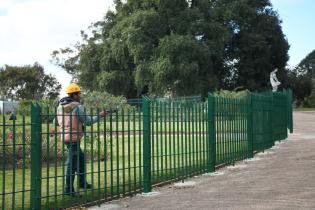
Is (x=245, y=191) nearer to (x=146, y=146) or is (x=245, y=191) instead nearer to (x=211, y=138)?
(x=146, y=146)

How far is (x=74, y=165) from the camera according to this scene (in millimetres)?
7953

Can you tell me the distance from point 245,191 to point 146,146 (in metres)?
1.82

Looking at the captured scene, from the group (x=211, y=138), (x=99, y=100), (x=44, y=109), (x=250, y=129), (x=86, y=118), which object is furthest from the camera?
(x=99, y=100)

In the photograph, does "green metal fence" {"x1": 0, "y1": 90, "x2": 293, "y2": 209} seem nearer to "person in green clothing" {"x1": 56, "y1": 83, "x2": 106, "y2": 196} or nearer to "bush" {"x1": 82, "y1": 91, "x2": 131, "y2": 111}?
"person in green clothing" {"x1": 56, "y1": 83, "x2": 106, "y2": 196}

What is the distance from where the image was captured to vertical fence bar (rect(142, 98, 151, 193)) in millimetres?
8562

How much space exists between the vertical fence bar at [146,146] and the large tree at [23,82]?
64.3 m

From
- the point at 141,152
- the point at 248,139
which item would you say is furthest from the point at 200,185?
the point at 248,139

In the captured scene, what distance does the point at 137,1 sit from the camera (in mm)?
46031

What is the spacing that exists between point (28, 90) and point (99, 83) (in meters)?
30.8

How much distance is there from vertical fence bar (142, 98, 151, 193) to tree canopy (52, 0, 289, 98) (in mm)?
32598

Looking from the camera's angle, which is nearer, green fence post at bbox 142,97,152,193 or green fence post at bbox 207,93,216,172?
green fence post at bbox 142,97,152,193

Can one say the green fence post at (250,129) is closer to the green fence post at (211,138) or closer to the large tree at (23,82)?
the green fence post at (211,138)

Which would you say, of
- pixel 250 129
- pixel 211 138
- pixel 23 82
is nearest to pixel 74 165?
pixel 211 138

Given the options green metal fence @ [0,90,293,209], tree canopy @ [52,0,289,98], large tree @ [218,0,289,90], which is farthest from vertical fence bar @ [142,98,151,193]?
large tree @ [218,0,289,90]
